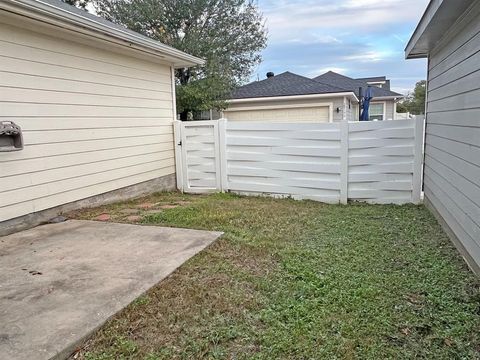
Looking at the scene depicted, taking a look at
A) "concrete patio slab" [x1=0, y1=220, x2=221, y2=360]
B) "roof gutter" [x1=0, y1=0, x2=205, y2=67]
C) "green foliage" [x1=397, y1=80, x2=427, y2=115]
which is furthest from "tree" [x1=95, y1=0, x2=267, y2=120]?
"green foliage" [x1=397, y1=80, x2=427, y2=115]

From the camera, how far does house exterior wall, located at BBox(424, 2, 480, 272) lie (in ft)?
10.3

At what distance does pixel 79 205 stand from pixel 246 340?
3837 mm

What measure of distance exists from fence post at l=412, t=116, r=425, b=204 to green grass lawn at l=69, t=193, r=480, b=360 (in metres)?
1.33

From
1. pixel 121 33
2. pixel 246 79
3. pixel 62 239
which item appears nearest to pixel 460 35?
pixel 121 33

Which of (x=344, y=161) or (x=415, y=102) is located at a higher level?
(x=415, y=102)

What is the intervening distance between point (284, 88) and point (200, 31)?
3.71 metres

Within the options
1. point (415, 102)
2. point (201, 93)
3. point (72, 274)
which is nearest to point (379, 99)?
point (201, 93)

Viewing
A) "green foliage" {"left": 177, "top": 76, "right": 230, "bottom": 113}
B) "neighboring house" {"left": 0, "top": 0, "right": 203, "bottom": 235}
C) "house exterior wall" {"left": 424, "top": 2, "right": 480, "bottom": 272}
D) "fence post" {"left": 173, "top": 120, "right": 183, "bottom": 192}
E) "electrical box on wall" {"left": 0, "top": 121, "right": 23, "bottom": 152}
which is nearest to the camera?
"house exterior wall" {"left": 424, "top": 2, "right": 480, "bottom": 272}

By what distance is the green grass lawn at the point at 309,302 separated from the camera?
2020 millimetres

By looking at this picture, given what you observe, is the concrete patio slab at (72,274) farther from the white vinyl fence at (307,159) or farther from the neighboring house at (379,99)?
the neighboring house at (379,99)

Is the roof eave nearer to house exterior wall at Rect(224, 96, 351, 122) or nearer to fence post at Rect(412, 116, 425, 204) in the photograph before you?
fence post at Rect(412, 116, 425, 204)

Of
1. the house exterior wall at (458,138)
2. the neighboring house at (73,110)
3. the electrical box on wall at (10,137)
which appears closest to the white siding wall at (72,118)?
the neighboring house at (73,110)

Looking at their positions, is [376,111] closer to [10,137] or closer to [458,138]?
[458,138]

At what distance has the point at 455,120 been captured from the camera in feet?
12.5
